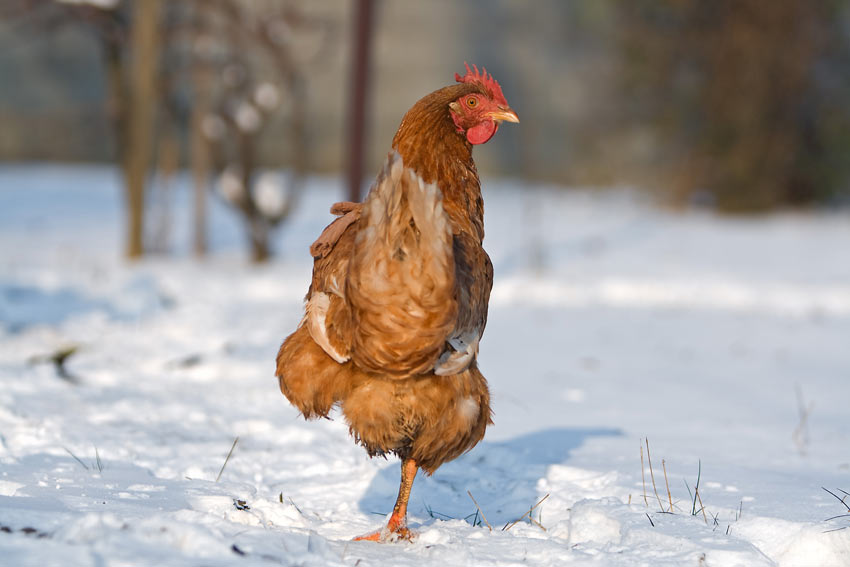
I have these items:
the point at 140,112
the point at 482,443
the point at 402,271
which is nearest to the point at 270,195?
the point at 140,112

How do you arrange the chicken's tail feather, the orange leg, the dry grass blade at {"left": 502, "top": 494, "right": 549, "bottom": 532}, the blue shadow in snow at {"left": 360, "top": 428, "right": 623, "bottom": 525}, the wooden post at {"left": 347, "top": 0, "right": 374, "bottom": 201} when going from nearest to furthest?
1. the chicken's tail feather
2. the orange leg
3. the dry grass blade at {"left": 502, "top": 494, "right": 549, "bottom": 532}
4. the blue shadow in snow at {"left": 360, "top": 428, "right": 623, "bottom": 525}
5. the wooden post at {"left": 347, "top": 0, "right": 374, "bottom": 201}

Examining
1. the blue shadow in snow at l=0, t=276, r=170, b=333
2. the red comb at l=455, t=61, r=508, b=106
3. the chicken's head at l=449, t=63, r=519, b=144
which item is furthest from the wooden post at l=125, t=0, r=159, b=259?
the chicken's head at l=449, t=63, r=519, b=144

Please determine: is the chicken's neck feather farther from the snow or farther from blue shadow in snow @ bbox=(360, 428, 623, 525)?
the snow

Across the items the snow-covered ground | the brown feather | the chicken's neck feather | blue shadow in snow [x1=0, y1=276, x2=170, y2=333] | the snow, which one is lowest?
blue shadow in snow [x1=0, y1=276, x2=170, y2=333]

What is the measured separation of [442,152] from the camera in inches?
130

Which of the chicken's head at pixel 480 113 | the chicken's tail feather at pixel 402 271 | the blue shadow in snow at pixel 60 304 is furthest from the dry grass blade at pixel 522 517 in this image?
the blue shadow in snow at pixel 60 304

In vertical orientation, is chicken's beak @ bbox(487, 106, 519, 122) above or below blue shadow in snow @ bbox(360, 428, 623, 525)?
above

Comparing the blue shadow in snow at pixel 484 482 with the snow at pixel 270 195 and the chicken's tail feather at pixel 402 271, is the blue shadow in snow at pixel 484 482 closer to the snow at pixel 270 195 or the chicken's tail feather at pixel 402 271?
the chicken's tail feather at pixel 402 271

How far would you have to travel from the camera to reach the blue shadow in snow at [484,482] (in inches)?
149

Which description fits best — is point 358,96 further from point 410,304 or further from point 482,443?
point 410,304

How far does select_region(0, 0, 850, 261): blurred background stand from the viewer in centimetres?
1202

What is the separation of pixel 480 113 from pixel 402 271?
3.39 feet

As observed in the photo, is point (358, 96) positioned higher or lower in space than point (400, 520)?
higher

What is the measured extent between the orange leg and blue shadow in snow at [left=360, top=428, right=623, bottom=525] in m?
0.40
